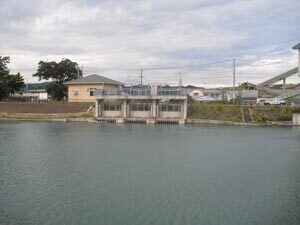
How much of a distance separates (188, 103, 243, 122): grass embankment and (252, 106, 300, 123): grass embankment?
6.34 ft

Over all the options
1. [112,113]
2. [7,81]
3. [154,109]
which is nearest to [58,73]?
[7,81]

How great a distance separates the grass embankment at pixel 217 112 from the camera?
4628 cm

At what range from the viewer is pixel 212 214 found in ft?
37.4

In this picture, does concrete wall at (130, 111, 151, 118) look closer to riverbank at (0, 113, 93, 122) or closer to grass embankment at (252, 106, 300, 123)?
riverbank at (0, 113, 93, 122)

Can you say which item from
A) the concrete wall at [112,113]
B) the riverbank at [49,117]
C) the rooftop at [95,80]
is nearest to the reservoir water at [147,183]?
the riverbank at [49,117]

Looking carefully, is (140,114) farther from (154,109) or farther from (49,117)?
(49,117)

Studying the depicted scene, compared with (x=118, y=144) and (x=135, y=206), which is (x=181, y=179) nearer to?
(x=135, y=206)

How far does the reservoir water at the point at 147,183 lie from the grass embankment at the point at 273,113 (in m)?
18.4

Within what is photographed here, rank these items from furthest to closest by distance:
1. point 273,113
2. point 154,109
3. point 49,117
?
point 49,117 → point 154,109 → point 273,113

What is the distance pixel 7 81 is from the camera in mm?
60906

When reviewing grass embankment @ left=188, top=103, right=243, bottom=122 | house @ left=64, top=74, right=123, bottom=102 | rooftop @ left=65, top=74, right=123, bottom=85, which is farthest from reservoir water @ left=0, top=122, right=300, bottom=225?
rooftop @ left=65, top=74, right=123, bottom=85

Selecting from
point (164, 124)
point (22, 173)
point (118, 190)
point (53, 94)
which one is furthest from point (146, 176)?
point (53, 94)

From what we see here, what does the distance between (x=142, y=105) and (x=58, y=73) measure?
21.3 meters

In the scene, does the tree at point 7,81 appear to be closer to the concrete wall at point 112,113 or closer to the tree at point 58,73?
the tree at point 58,73
